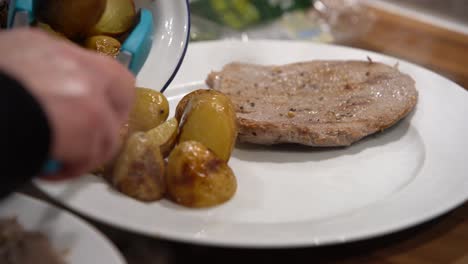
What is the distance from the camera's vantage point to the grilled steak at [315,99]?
1.23m

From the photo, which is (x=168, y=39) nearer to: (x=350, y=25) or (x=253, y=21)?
(x=253, y=21)

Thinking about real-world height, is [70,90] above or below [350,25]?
above

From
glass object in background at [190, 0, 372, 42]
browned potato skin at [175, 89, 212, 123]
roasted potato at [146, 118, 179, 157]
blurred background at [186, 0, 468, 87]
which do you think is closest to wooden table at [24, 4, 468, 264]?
roasted potato at [146, 118, 179, 157]

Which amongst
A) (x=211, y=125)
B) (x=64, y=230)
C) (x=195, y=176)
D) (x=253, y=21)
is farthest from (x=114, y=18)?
(x=253, y=21)

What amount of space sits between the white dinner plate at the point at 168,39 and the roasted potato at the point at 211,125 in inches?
8.7

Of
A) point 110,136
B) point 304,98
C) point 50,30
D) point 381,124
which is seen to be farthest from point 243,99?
point 110,136

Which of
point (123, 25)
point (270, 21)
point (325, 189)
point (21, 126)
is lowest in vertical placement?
point (270, 21)

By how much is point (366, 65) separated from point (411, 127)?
8.5 inches

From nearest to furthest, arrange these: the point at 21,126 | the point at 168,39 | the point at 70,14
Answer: the point at 21,126
the point at 70,14
the point at 168,39

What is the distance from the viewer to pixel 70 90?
2.21 feet

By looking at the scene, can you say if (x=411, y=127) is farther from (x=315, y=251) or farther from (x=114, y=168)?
(x=114, y=168)

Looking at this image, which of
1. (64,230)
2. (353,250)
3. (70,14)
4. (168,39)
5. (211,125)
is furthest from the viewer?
(168,39)

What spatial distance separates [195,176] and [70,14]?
0.47m

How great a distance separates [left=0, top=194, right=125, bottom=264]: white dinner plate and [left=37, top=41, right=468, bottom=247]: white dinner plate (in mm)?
83
